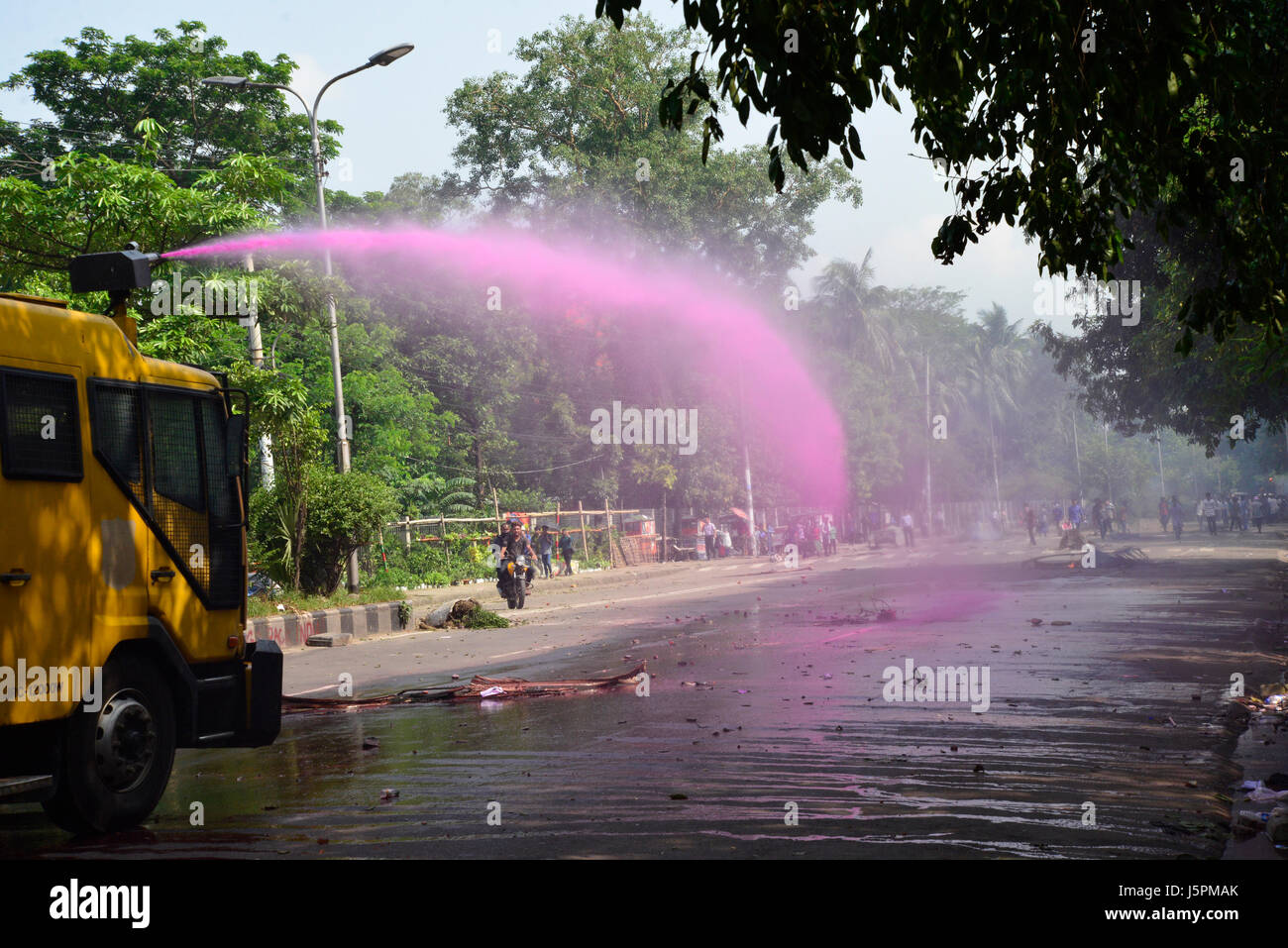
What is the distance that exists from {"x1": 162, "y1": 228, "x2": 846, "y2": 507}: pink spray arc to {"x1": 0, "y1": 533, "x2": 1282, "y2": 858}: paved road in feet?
108

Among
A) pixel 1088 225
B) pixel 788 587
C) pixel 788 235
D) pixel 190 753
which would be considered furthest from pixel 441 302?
pixel 1088 225

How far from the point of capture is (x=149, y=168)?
17875 millimetres

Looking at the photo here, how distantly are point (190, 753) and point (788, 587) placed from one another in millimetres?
20278

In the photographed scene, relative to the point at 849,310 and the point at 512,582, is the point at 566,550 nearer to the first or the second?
the point at 512,582

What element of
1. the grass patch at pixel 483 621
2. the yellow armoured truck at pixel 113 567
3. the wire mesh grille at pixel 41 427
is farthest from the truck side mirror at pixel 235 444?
the grass patch at pixel 483 621

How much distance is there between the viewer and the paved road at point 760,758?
5676mm

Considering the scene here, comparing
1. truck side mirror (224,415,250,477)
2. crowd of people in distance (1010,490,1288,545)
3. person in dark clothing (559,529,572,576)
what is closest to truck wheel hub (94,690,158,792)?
truck side mirror (224,415,250,477)

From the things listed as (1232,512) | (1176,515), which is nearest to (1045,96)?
(1176,515)

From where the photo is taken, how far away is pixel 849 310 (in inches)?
2842

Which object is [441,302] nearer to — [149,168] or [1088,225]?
[149,168]

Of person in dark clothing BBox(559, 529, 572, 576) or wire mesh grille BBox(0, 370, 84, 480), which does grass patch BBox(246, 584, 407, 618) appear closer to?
wire mesh grille BBox(0, 370, 84, 480)

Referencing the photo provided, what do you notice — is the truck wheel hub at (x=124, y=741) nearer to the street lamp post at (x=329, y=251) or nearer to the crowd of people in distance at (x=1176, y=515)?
the street lamp post at (x=329, y=251)

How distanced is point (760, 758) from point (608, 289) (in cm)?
4562

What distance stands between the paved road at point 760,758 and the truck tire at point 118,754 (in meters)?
0.18
